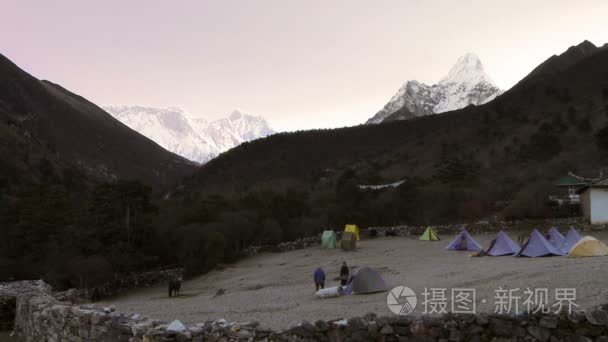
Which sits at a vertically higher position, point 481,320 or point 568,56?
point 568,56

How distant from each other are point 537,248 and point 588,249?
214cm

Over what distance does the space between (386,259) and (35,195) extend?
23832mm

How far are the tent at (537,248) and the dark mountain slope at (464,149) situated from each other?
2746 cm

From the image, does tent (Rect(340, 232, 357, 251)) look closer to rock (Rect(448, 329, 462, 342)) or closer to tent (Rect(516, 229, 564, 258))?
tent (Rect(516, 229, 564, 258))

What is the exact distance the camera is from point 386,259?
27141 mm

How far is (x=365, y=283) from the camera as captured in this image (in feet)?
49.7

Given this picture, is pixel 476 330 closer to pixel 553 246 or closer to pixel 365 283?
pixel 365 283

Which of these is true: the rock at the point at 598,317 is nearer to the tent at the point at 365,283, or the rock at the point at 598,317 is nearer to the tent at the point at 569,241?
the tent at the point at 365,283

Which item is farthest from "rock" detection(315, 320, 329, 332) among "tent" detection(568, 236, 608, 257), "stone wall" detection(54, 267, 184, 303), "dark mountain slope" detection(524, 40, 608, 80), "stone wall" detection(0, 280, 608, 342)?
"dark mountain slope" detection(524, 40, 608, 80)

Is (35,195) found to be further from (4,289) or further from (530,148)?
(530,148)

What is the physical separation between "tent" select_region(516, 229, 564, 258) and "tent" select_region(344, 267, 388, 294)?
8463 mm

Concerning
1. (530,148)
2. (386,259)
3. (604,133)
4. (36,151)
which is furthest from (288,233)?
(36,151)

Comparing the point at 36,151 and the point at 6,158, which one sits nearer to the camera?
the point at 6,158

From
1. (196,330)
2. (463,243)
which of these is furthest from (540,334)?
(463,243)
